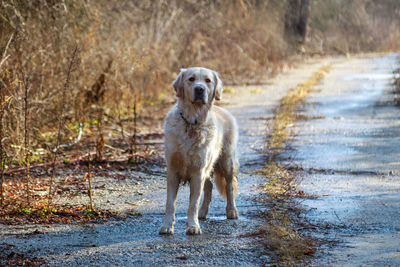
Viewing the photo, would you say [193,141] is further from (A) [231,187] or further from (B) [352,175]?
(B) [352,175]

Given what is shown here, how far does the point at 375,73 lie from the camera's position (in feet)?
90.8

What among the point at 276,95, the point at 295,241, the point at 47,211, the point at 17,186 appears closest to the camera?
the point at 295,241

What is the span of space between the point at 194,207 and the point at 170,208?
22cm

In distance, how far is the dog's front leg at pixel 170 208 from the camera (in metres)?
5.75

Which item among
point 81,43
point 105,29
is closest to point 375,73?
point 105,29

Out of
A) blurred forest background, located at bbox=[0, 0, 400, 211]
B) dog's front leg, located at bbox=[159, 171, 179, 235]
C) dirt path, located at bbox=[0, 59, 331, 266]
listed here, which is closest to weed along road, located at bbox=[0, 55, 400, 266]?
dirt path, located at bbox=[0, 59, 331, 266]

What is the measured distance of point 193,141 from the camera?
19.8 feet

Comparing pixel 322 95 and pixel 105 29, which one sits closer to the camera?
pixel 105 29

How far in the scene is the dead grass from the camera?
5.07 m

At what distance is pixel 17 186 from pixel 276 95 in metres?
12.5

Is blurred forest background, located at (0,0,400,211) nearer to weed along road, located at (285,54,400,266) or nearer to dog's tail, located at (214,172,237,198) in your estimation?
dog's tail, located at (214,172,237,198)

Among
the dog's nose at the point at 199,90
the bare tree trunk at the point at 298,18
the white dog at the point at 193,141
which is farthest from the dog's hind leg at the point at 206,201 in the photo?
the bare tree trunk at the point at 298,18

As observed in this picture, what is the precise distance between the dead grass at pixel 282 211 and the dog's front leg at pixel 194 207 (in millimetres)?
606

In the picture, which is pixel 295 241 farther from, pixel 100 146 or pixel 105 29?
pixel 105 29
